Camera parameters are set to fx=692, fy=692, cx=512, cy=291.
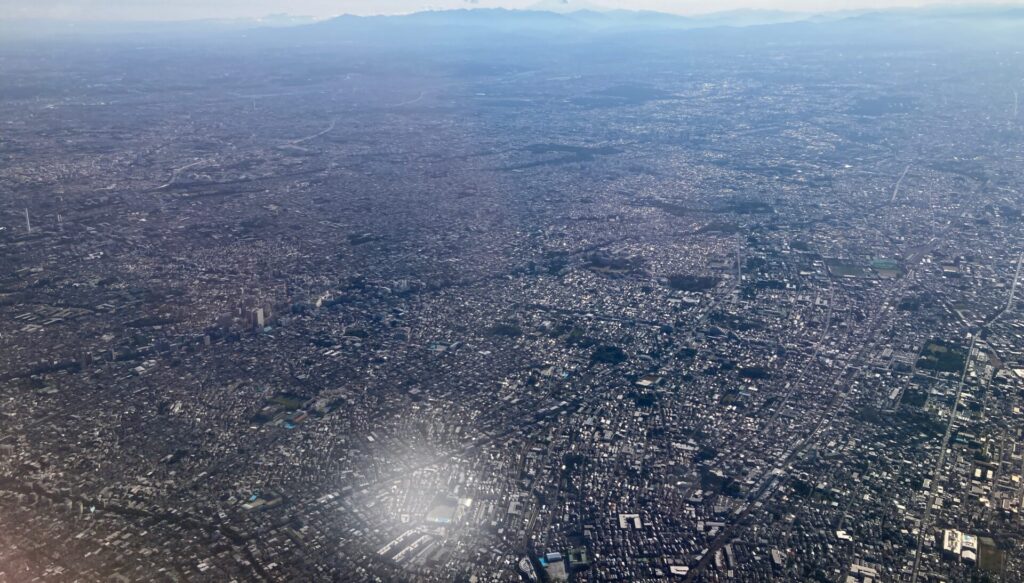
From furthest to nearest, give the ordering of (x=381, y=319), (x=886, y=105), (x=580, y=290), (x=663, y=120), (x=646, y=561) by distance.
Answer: (x=886, y=105) → (x=663, y=120) → (x=580, y=290) → (x=381, y=319) → (x=646, y=561)

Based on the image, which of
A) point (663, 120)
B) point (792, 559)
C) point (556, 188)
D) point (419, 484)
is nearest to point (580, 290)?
point (419, 484)

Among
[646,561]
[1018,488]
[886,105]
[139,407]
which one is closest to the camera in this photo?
[646,561]

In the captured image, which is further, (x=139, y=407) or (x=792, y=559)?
A: (x=139, y=407)

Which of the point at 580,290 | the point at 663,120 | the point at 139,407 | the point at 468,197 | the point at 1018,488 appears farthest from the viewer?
the point at 663,120

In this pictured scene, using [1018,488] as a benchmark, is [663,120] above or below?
above

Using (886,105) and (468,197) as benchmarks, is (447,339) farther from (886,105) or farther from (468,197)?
(886,105)

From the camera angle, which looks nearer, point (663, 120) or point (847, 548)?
point (847, 548)

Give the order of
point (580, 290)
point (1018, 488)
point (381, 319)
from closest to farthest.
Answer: point (1018, 488) < point (381, 319) < point (580, 290)

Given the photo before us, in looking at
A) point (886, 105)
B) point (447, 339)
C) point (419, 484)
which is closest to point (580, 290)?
point (447, 339)

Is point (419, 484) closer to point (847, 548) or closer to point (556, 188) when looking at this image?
point (847, 548)
